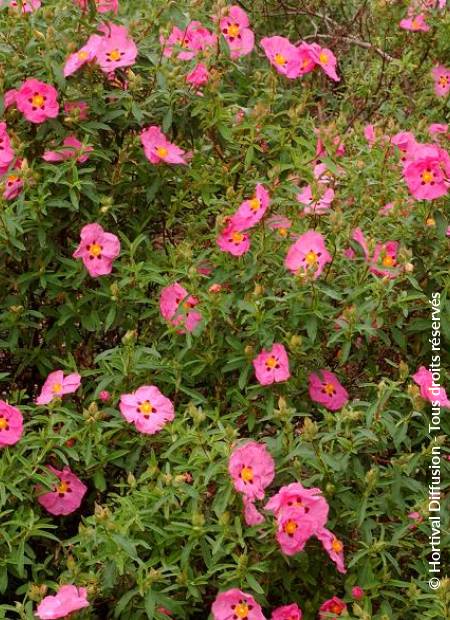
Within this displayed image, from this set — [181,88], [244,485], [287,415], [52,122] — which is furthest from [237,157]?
[244,485]

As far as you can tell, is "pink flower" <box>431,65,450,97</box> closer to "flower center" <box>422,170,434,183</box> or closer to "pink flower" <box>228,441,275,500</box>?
"flower center" <box>422,170,434,183</box>

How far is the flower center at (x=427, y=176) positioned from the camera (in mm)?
2865

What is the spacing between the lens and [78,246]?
9.72 ft

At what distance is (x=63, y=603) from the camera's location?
2385 mm

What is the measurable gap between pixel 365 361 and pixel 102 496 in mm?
842

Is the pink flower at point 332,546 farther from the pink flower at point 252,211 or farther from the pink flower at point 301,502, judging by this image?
the pink flower at point 252,211

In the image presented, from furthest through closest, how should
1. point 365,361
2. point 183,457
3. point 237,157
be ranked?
1. point 237,157
2. point 365,361
3. point 183,457

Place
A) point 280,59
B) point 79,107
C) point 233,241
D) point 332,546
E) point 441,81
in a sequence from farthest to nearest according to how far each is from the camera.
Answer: point 441,81, point 280,59, point 79,107, point 233,241, point 332,546

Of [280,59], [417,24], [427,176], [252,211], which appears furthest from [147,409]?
[417,24]

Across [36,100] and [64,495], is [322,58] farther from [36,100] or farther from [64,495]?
[64,495]

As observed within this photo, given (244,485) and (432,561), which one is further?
(432,561)

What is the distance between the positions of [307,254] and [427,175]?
1.31ft

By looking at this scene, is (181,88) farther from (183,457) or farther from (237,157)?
(183,457)

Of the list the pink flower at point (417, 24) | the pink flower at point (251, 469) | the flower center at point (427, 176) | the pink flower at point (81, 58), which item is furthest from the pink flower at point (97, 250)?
the pink flower at point (417, 24)
